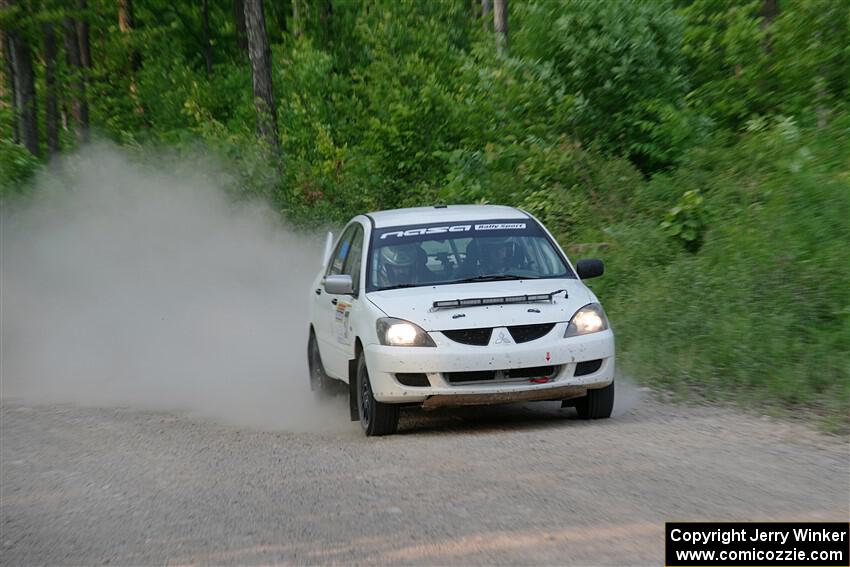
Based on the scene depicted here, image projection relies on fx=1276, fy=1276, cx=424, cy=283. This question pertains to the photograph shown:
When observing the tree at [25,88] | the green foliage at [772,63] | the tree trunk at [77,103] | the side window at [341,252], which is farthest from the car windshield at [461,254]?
the tree trunk at [77,103]

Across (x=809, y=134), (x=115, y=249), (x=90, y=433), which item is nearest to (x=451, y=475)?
(x=90, y=433)

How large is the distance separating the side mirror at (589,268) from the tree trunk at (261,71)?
19.7 m

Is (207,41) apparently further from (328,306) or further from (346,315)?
(346,315)

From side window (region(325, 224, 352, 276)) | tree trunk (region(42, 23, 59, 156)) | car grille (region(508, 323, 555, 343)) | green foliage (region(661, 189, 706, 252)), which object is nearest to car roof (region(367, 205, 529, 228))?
side window (region(325, 224, 352, 276))

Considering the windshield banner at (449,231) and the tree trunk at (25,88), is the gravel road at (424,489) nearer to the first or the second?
the windshield banner at (449,231)

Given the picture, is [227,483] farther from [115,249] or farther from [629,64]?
[115,249]

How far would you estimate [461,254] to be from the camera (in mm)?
10703

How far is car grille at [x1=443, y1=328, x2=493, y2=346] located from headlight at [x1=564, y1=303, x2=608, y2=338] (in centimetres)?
61

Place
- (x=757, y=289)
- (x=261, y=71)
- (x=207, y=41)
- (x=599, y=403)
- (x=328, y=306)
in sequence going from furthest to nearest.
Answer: (x=207, y=41) → (x=261, y=71) → (x=757, y=289) → (x=328, y=306) → (x=599, y=403)

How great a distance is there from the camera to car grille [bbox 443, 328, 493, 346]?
9.41 meters

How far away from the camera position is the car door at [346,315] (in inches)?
417

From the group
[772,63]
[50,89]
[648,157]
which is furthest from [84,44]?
[772,63]

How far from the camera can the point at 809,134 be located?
16.8 metres

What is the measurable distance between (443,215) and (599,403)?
251 centimetres
